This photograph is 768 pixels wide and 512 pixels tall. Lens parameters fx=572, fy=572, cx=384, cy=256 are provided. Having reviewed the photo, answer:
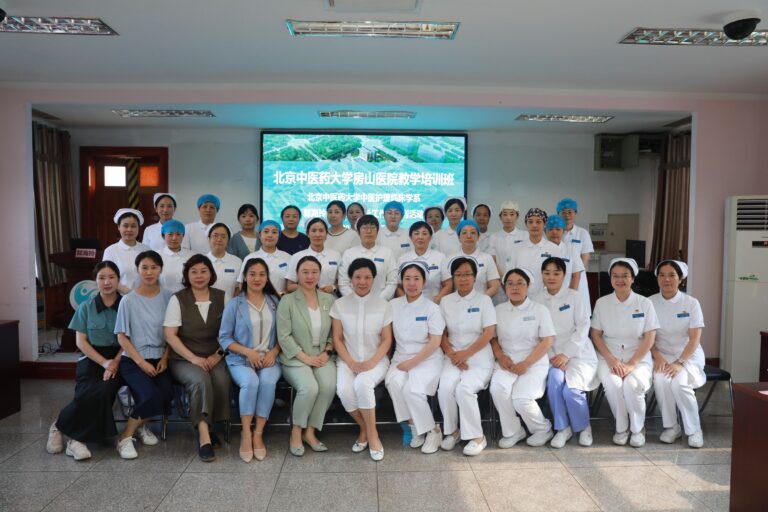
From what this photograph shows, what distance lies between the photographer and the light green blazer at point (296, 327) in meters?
3.93

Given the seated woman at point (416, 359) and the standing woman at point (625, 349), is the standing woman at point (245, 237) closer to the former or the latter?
the seated woman at point (416, 359)

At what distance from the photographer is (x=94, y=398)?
3715 mm

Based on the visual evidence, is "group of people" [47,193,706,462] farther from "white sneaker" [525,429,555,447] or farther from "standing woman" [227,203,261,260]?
"standing woman" [227,203,261,260]

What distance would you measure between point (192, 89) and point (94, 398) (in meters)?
3.21

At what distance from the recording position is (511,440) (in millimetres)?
3891

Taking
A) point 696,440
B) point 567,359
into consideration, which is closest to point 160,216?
point 567,359

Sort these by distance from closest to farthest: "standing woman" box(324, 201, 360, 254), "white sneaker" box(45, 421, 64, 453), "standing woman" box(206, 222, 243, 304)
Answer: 1. "white sneaker" box(45, 421, 64, 453)
2. "standing woman" box(206, 222, 243, 304)
3. "standing woman" box(324, 201, 360, 254)

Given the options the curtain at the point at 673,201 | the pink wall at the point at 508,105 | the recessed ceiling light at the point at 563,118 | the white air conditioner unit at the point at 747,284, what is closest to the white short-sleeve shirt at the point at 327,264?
the pink wall at the point at 508,105

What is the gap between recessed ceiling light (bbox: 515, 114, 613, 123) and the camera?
23.1ft

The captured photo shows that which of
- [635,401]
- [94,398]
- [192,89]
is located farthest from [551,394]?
[192,89]

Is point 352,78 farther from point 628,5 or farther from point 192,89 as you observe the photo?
point 628,5

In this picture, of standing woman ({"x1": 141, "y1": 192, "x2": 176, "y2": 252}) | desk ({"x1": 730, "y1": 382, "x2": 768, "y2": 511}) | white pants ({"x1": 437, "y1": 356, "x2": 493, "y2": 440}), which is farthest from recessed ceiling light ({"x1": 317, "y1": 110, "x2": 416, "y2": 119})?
desk ({"x1": 730, "y1": 382, "x2": 768, "y2": 511})

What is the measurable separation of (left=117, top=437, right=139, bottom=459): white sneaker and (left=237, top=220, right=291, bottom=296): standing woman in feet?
4.45

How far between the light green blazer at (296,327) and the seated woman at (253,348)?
0.29 ft
